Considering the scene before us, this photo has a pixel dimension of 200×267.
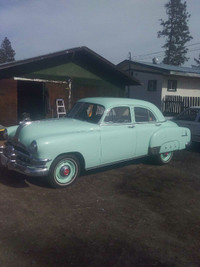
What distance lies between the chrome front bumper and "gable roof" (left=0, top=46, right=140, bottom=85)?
5792mm

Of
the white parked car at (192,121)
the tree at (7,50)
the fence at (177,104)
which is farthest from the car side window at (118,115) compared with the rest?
the tree at (7,50)

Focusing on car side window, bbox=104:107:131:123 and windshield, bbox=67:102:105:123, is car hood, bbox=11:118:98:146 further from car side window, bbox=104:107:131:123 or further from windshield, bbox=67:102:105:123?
car side window, bbox=104:107:131:123

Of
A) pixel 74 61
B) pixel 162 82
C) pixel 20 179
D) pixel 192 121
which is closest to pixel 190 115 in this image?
pixel 192 121

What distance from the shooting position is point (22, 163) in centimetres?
518

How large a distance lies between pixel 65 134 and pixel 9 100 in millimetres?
7348

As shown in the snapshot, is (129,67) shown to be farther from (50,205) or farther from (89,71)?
(50,205)

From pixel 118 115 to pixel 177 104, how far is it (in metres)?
13.3

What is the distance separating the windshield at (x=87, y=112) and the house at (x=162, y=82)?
535 inches

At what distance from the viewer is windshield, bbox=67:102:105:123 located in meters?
6.16

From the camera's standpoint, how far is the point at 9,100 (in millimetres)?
11742

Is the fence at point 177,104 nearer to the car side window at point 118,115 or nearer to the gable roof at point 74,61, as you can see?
the gable roof at point 74,61

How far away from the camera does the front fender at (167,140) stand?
6752 mm

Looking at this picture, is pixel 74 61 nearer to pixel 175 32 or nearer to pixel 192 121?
pixel 192 121

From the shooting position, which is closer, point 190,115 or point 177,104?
point 190,115
